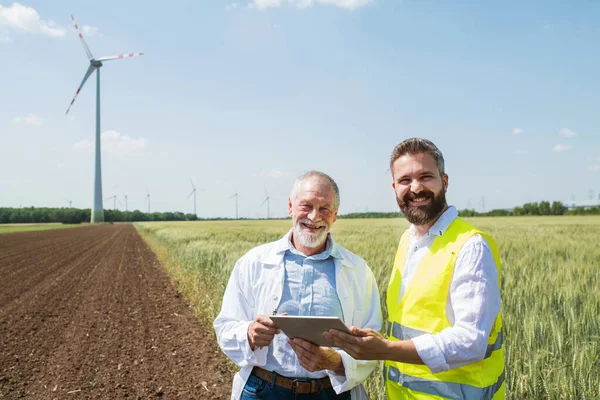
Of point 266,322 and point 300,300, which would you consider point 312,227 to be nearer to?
point 300,300

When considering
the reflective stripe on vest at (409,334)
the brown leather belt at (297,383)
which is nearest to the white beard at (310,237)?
the reflective stripe on vest at (409,334)

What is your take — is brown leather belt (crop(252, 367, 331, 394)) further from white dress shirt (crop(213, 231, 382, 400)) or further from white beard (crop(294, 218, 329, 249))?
white beard (crop(294, 218, 329, 249))

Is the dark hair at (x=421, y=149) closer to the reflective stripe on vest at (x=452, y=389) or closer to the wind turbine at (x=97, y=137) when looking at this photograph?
the reflective stripe on vest at (x=452, y=389)

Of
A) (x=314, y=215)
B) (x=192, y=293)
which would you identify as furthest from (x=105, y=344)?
(x=314, y=215)

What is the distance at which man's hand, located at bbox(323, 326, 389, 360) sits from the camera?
2031mm

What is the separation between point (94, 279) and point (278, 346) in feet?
42.6

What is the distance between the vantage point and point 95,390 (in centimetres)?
550

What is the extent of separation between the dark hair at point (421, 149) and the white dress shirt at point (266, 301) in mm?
793

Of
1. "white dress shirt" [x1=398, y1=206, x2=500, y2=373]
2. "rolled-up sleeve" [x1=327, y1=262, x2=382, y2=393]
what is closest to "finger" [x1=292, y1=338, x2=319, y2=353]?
"rolled-up sleeve" [x1=327, y1=262, x2=382, y2=393]

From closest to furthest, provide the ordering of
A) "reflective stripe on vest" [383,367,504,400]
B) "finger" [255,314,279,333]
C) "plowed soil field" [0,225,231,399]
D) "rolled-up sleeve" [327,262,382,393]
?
"reflective stripe on vest" [383,367,504,400] < "finger" [255,314,279,333] < "rolled-up sleeve" [327,262,382,393] < "plowed soil field" [0,225,231,399]

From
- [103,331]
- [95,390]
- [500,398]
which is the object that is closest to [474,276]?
[500,398]

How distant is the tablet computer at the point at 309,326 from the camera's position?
2.03m

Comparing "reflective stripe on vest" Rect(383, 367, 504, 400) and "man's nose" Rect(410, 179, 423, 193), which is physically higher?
"man's nose" Rect(410, 179, 423, 193)

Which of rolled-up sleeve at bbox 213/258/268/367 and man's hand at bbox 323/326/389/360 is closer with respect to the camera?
man's hand at bbox 323/326/389/360
